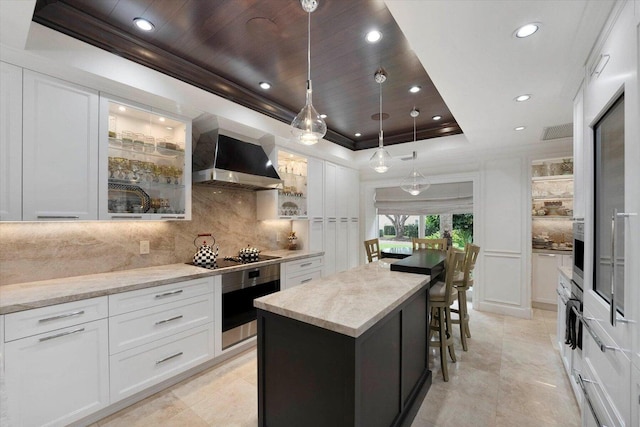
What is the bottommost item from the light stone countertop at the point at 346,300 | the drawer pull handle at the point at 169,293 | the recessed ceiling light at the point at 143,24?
the drawer pull handle at the point at 169,293

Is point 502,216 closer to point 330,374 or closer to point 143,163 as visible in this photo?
point 330,374

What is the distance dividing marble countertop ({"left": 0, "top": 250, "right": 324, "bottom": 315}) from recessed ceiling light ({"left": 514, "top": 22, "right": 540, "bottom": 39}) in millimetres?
2884

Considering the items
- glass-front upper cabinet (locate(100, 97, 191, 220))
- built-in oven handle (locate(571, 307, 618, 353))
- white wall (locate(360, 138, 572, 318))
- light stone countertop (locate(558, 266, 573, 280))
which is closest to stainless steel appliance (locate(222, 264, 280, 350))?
glass-front upper cabinet (locate(100, 97, 191, 220))

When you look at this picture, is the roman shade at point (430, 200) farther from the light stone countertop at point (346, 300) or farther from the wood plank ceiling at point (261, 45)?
the light stone countertop at point (346, 300)

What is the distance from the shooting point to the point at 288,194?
3.99 meters

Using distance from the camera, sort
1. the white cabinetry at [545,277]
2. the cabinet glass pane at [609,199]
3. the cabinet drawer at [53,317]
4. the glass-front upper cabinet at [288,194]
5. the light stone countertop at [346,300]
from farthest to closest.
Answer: the white cabinetry at [545,277]
the glass-front upper cabinet at [288,194]
the cabinet drawer at [53,317]
the light stone countertop at [346,300]
the cabinet glass pane at [609,199]

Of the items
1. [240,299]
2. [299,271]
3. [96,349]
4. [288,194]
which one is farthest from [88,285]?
[288,194]

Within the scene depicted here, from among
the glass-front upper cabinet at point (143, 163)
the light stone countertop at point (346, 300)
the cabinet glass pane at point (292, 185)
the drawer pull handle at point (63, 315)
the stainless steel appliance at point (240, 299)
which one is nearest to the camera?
the light stone countertop at point (346, 300)

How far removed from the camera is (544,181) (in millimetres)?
4695

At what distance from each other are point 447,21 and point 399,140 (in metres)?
3.18

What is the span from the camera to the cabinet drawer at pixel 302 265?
3543 mm

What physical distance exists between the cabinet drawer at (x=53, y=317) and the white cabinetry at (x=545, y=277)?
18.5 feet

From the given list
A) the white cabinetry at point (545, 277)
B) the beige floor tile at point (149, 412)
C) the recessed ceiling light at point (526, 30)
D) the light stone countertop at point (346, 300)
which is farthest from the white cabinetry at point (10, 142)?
the white cabinetry at point (545, 277)

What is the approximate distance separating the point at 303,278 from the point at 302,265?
0.59ft
